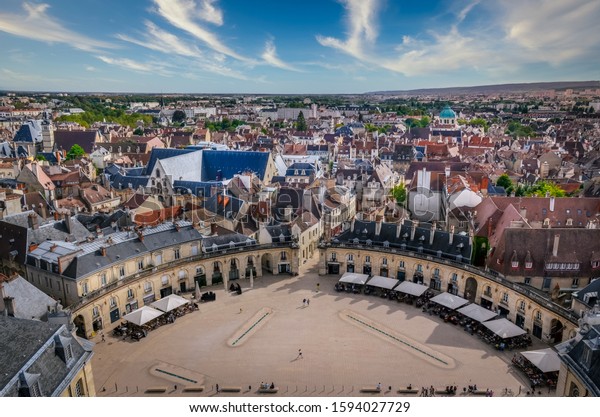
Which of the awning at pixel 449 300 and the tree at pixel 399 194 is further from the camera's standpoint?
the tree at pixel 399 194

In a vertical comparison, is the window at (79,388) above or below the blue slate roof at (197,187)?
below

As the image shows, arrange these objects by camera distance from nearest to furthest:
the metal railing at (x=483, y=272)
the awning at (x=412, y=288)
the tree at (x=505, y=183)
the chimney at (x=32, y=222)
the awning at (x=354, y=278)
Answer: the metal railing at (x=483, y=272) < the chimney at (x=32, y=222) < the awning at (x=412, y=288) < the awning at (x=354, y=278) < the tree at (x=505, y=183)

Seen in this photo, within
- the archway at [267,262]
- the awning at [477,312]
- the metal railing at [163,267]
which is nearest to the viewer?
the metal railing at [163,267]

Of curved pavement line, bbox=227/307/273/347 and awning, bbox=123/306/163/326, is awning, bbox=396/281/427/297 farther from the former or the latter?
awning, bbox=123/306/163/326

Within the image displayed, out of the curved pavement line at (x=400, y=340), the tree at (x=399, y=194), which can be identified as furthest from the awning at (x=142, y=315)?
the tree at (x=399, y=194)

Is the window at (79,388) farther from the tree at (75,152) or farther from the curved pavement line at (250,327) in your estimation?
the tree at (75,152)

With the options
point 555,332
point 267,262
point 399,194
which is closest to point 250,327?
point 267,262
